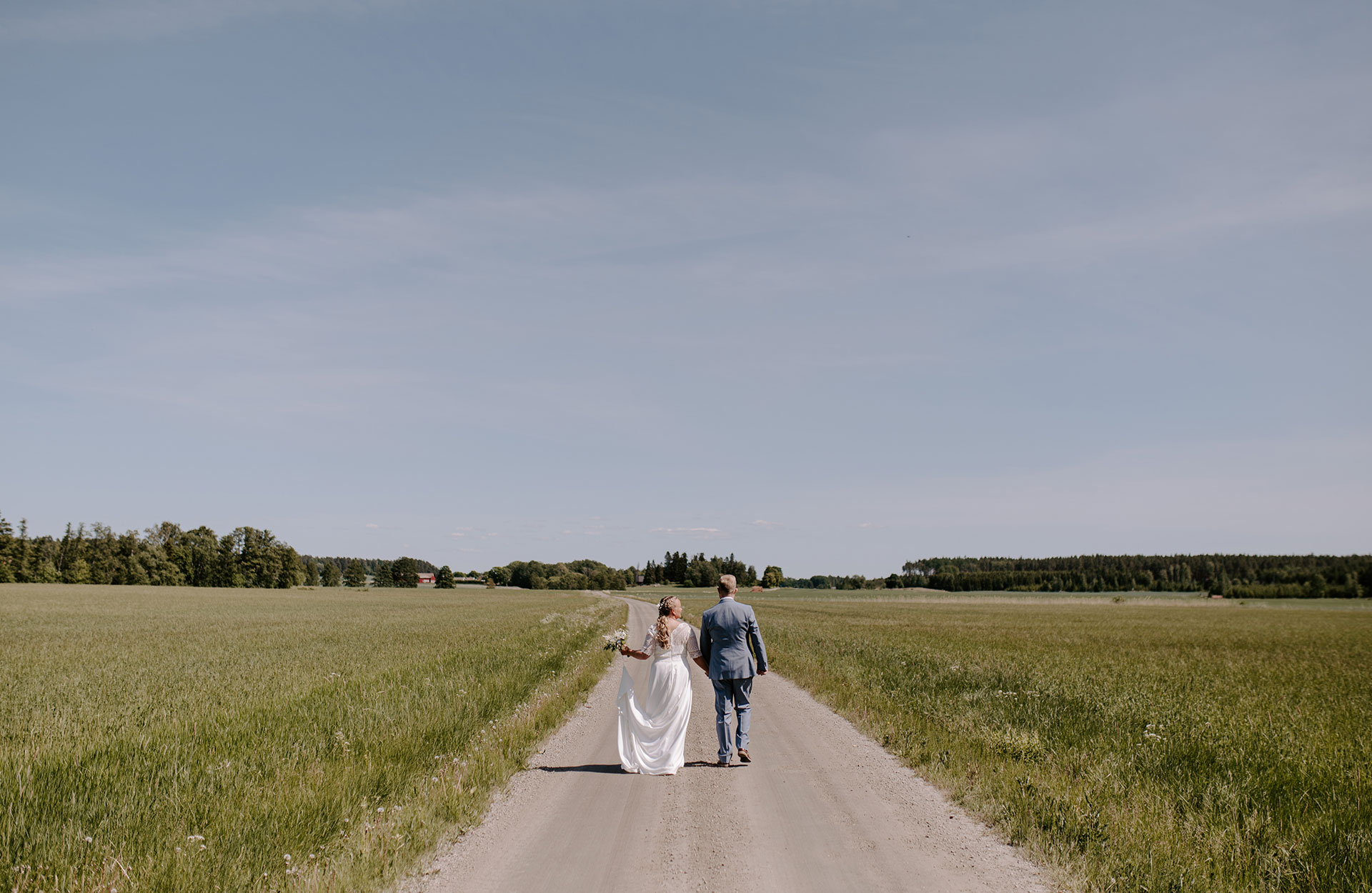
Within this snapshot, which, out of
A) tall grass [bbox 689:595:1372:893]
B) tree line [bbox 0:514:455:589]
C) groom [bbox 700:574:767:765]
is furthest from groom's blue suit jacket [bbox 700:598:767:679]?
tree line [bbox 0:514:455:589]

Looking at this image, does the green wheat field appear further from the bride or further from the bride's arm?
the bride's arm

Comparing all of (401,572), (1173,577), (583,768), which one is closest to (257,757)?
(583,768)

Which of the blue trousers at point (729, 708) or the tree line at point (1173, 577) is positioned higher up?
the blue trousers at point (729, 708)

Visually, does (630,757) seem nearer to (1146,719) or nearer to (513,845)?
(513,845)

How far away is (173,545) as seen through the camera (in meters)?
132

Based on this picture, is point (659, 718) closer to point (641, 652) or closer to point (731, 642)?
point (641, 652)

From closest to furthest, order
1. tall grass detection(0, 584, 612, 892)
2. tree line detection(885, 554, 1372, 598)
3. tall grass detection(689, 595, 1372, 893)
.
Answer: tall grass detection(0, 584, 612, 892), tall grass detection(689, 595, 1372, 893), tree line detection(885, 554, 1372, 598)

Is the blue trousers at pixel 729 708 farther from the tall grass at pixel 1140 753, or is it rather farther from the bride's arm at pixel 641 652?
the tall grass at pixel 1140 753

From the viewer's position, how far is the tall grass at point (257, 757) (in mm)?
5754

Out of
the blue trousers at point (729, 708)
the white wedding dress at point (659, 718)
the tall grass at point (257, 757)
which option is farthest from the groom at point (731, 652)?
the tall grass at point (257, 757)

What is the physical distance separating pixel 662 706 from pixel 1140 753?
21.6 ft

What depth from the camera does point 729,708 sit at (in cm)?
970

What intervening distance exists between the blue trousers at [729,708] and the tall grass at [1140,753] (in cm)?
214

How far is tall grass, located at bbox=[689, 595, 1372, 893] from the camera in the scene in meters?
6.20
